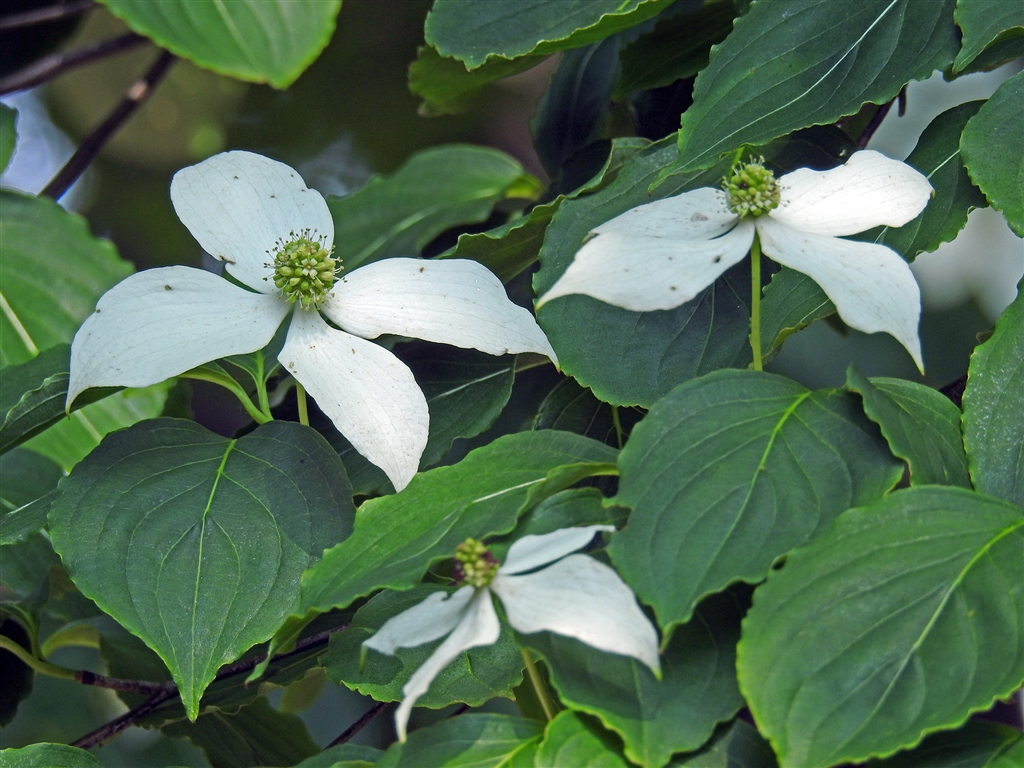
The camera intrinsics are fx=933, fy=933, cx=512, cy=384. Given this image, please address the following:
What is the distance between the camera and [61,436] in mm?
752

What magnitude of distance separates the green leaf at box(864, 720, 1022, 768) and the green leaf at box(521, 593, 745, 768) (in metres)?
0.07

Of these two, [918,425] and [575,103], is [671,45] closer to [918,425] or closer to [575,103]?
[575,103]

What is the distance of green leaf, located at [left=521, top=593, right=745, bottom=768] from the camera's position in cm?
31

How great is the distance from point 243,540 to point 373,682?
0.28 feet

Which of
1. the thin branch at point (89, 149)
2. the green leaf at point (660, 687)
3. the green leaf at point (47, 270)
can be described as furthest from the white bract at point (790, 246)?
the thin branch at point (89, 149)

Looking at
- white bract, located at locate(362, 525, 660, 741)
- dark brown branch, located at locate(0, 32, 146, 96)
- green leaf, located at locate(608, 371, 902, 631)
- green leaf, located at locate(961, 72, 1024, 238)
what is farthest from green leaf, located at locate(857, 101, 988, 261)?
dark brown branch, located at locate(0, 32, 146, 96)

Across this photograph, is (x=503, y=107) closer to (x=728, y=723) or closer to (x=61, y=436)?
(x=61, y=436)

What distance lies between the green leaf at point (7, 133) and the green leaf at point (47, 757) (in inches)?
24.2

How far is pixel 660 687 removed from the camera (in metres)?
0.32

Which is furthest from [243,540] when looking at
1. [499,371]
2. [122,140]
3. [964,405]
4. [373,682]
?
[122,140]

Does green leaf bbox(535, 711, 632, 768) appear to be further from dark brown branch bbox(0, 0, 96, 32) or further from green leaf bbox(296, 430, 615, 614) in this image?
dark brown branch bbox(0, 0, 96, 32)

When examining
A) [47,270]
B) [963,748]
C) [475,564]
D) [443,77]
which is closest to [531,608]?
[475,564]

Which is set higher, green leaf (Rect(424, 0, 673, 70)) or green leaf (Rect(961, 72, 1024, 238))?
green leaf (Rect(424, 0, 673, 70))

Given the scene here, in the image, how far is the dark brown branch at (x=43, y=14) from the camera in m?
0.89
